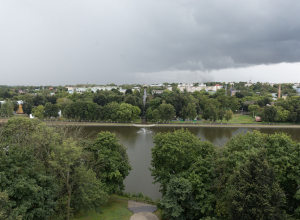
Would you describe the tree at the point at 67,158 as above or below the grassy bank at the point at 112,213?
above

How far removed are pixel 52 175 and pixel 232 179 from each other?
6454mm

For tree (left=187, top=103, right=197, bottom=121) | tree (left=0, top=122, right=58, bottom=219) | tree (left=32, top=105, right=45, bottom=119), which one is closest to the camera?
tree (left=0, top=122, right=58, bottom=219)

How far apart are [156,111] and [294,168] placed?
24219mm

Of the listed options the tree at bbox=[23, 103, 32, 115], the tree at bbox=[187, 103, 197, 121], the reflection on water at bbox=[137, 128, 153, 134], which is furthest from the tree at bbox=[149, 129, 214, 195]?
the tree at bbox=[23, 103, 32, 115]

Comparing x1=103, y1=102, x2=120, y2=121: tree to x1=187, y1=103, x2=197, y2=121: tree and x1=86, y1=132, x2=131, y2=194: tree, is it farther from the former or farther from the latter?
x1=86, y1=132, x2=131, y2=194: tree

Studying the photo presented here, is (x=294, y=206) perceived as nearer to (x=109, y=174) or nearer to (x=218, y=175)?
(x=218, y=175)

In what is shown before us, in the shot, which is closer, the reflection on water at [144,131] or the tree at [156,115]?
the reflection on water at [144,131]

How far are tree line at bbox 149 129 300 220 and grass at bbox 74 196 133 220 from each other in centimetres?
181

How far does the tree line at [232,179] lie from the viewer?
218 inches

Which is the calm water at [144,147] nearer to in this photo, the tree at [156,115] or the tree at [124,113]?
the tree at [156,115]

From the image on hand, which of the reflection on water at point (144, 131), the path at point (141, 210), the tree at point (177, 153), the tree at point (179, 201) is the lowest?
the reflection on water at point (144, 131)

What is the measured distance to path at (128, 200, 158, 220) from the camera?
8076 mm

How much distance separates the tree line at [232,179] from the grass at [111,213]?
71.2 inches

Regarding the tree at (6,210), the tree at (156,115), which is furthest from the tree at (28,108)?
the tree at (6,210)
